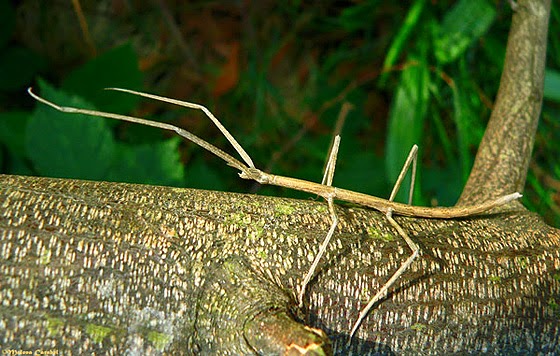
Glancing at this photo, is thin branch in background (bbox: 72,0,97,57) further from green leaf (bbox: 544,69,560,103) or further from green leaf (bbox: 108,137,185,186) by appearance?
green leaf (bbox: 544,69,560,103)

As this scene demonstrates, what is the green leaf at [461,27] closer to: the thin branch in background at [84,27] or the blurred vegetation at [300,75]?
the blurred vegetation at [300,75]

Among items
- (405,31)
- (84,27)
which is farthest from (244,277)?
(84,27)

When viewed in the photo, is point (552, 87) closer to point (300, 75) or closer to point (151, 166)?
point (300, 75)

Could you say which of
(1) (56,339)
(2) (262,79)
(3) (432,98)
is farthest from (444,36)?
(1) (56,339)

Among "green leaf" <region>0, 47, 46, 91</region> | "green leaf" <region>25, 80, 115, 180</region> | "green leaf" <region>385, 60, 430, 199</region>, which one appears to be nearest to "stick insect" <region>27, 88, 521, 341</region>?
"green leaf" <region>25, 80, 115, 180</region>

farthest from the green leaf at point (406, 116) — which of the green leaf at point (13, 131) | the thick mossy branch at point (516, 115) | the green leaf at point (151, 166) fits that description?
the green leaf at point (13, 131)

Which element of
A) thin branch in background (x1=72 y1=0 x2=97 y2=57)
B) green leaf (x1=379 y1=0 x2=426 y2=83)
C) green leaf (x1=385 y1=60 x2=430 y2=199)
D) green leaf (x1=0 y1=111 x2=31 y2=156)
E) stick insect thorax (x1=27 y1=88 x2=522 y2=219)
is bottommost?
green leaf (x1=0 y1=111 x2=31 y2=156)
